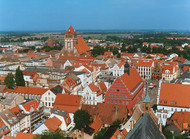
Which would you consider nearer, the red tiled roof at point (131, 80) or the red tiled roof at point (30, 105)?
the red tiled roof at point (30, 105)

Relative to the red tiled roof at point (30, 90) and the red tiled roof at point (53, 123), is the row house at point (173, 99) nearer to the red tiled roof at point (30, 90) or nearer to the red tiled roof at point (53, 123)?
the red tiled roof at point (53, 123)

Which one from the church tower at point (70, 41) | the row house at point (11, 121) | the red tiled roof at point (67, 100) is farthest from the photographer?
the church tower at point (70, 41)

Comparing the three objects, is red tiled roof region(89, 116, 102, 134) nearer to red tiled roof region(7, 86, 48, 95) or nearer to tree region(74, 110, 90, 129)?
tree region(74, 110, 90, 129)

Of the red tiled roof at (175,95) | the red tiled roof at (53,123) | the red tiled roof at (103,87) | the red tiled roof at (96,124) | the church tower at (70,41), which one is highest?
the church tower at (70,41)

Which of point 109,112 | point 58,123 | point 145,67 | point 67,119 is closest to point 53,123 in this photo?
point 58,123

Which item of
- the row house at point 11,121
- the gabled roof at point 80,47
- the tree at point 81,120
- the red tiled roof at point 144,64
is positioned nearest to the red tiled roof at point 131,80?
the tree at point 81,120

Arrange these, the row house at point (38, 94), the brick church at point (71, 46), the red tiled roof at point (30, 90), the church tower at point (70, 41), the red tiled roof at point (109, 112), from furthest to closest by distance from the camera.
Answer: the church tower at point (70, 41), the brick church at point (71, 46), the red tiled roof at point (30, 90), the row house at point (38, 94), the red tiled roof at point (109, 112)

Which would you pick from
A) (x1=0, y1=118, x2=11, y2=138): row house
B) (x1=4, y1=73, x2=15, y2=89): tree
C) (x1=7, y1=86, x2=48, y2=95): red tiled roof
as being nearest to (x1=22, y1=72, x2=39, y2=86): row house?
(x1=4, y1=73, x2=15, y2=89): tree

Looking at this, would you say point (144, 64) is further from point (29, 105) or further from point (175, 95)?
point (29, 105)
